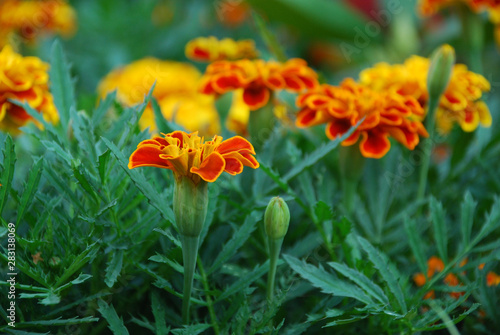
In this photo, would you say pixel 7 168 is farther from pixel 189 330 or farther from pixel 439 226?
pixel 439 226

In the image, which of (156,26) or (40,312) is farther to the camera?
(156,26)

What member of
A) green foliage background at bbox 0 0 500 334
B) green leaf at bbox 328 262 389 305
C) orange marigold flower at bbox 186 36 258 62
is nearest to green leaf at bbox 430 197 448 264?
green foliage background at bbox 0 0 500 334

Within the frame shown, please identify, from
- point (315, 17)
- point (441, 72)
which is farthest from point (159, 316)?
point (315, 17)

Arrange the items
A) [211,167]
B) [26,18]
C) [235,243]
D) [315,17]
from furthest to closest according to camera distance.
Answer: [315,17] → [26,18] → [235,243] → [211,167]

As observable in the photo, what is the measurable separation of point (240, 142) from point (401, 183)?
374mm

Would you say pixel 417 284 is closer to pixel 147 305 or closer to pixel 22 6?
pixel 147 305

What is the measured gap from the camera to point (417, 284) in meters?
0.65

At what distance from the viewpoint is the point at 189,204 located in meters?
0.43

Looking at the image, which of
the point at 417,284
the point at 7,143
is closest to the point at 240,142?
the point at 7,143

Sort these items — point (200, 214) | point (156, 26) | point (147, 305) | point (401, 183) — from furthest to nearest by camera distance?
1. point (156, 26)
2. point (401, 183)
3. point (147, 305)
4. point (200, 214)

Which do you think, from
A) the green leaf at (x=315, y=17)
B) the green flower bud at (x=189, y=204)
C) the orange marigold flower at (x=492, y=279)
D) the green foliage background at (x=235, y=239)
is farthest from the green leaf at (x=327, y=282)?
the green leaf at (x=315, y=17)

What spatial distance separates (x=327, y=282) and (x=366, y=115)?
0.60ft

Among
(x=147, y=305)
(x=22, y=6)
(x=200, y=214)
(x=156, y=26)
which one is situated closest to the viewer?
(x=200, y=214)

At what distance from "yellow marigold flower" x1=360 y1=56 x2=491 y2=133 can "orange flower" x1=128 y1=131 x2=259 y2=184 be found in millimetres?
276
